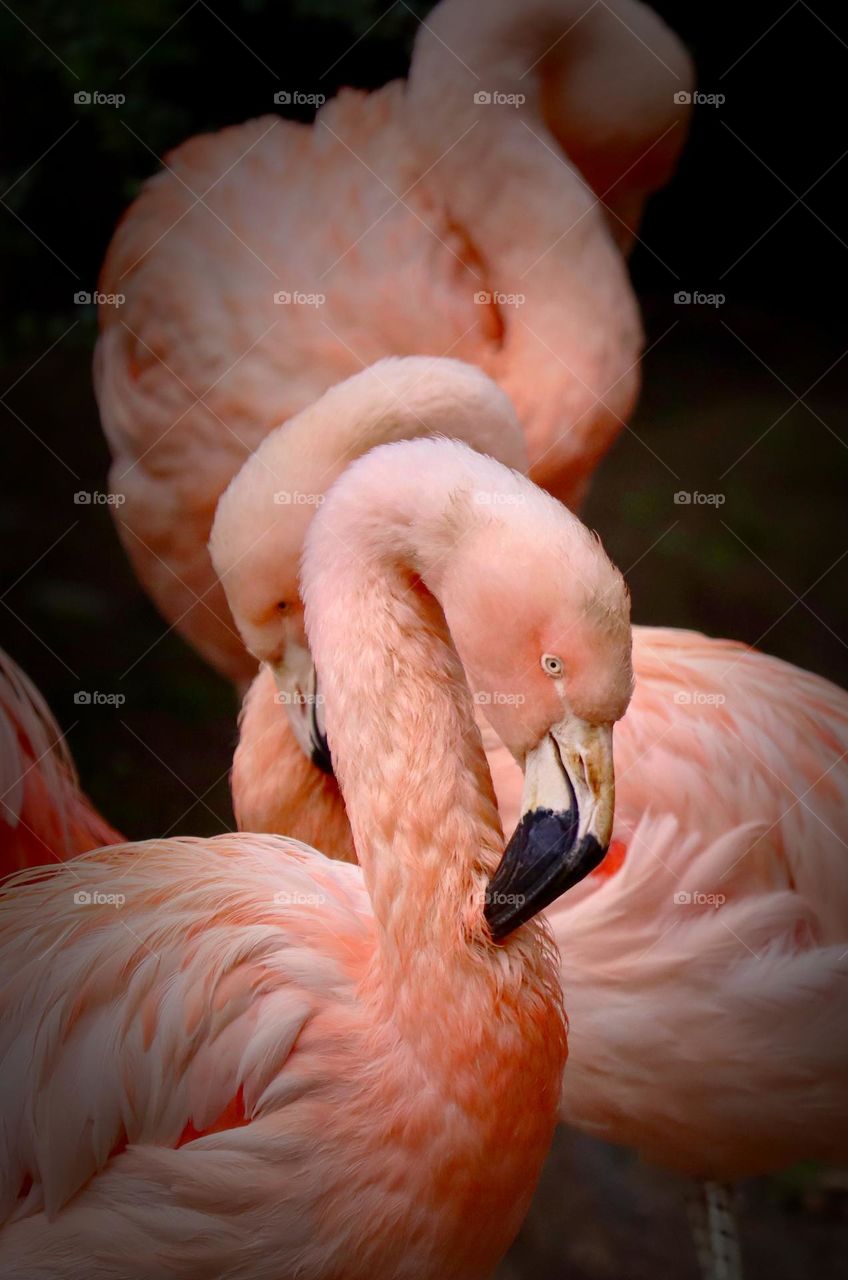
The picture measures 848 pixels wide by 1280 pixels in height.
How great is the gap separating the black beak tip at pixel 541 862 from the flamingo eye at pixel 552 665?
0.43ft

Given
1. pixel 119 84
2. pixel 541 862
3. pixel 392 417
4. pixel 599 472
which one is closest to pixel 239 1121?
pixel 541 862

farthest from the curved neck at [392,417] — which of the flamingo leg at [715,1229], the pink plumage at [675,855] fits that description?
the flamingo leg at [715,1229]

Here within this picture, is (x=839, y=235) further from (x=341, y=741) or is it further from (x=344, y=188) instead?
(x=341, y=741)

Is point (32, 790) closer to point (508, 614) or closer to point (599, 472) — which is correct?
point (508, 614)

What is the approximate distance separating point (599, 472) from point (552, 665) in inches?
26.8

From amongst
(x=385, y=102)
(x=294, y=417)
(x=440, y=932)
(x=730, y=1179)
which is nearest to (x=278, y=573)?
(x=294, y=417)

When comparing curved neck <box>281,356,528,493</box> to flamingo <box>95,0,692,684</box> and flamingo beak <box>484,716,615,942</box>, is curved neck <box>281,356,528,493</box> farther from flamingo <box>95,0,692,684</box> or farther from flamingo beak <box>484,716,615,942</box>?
flamingo beak <box>484,716,615,942</box>

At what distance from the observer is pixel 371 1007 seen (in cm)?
142

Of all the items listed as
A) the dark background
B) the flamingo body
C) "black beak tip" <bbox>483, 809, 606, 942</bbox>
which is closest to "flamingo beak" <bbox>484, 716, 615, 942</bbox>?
"black beak tip" <bbox>483, 809, 606, 942</bbox>

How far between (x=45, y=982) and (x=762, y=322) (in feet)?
4.17

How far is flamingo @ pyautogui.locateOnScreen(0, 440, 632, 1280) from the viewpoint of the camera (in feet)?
4.37

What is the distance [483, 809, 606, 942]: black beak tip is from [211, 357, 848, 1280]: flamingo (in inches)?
16.4

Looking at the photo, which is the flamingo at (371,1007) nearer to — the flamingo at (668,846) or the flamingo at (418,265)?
the flamingo at (668,846)

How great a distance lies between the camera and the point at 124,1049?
4.55 ft
